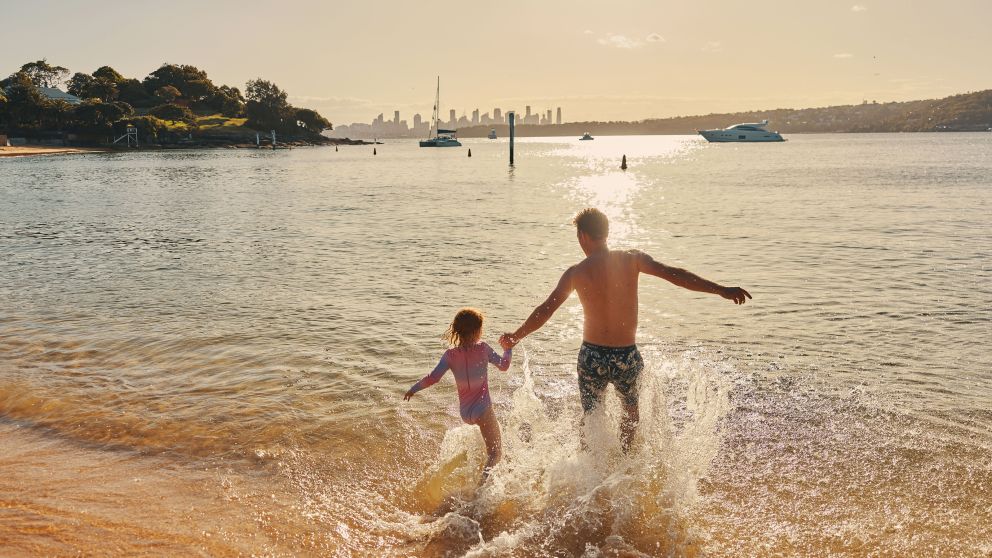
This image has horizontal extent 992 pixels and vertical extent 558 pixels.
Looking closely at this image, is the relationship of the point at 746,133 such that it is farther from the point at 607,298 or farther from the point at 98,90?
the point at 607,298

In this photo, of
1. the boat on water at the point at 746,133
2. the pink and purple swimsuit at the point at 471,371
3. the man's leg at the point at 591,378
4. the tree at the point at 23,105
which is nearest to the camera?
the man's leg at the point at 591,378

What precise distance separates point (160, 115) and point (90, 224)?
140818 millimetres

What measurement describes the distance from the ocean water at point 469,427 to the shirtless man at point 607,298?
35 centimetres

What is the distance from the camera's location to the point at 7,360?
30.5ft

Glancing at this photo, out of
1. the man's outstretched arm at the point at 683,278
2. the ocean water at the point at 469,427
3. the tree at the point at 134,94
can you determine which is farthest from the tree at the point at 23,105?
the man's outstretched arm at the point at 683,278

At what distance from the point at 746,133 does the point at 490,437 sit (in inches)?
6901

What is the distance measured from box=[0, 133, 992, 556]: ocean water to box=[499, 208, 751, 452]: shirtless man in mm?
354

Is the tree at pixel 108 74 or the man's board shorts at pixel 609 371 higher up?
the tree at pixel 108 74

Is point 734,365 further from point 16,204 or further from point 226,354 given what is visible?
point 16,204

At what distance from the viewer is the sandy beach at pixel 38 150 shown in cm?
9215

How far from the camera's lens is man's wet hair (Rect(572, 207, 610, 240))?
510 centimetres

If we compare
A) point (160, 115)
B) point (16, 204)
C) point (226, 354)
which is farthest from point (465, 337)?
point (160, 115)

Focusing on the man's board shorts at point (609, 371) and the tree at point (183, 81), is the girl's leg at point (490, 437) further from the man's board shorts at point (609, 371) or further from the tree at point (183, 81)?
the tree at point (183, 81)

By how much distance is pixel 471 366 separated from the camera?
17.9 feet
